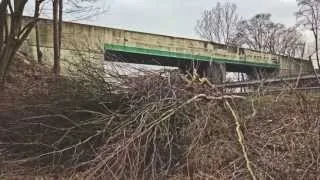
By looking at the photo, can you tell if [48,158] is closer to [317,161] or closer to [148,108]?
[148,108]

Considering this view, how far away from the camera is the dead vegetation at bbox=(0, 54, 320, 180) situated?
7.67m

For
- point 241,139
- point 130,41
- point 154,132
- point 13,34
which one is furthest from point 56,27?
point 130,41

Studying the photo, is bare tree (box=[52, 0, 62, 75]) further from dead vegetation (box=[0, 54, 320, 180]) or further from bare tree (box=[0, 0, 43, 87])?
dead vegetation (box=[0, 54, 320, 180])

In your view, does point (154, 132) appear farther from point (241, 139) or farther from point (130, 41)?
point (130, 41)

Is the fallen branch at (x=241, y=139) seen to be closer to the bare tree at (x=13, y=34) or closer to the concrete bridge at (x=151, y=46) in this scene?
the bare tree at (x=13, y=34)

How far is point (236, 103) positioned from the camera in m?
8.95

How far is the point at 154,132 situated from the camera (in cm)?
796

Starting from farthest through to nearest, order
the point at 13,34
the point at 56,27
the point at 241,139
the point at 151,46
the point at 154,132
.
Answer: the point at 151,46 → the point at 56,27 → the point at 13,34 → the point at 154,132 → the point at 241,139

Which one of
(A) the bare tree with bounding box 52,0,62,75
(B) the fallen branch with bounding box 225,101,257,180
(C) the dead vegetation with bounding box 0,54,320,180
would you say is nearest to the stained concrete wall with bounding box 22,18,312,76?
(A) the bare tree with bounding box 52,0,62,75

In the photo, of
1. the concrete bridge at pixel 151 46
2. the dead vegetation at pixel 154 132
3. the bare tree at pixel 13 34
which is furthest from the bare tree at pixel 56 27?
the dead vegetation at pixel 154 132

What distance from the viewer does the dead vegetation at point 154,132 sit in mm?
7668

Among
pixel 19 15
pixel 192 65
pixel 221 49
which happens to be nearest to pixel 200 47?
pixel 221 49

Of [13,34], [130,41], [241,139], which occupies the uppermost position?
[130,41]

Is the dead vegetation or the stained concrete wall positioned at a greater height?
the stained concrete wall
